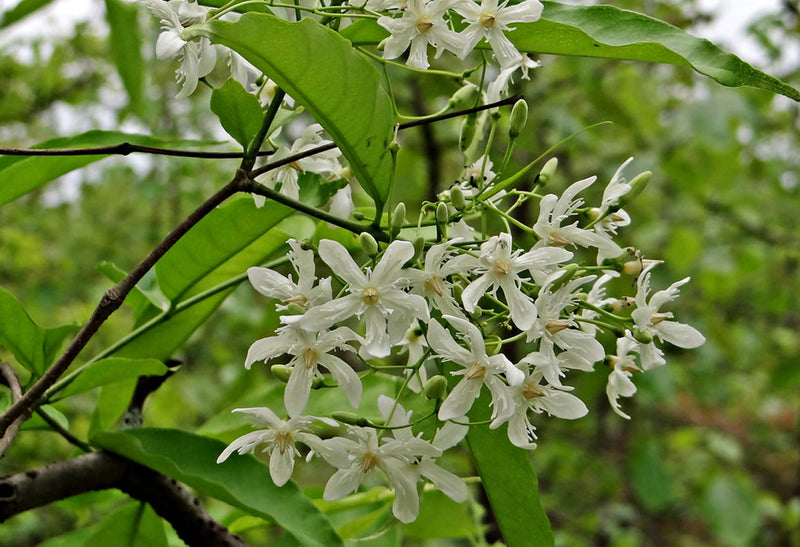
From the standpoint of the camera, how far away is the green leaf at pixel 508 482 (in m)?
0.68

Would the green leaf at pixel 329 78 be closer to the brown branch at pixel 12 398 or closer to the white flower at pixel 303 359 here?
the white flower at pixel 303 359

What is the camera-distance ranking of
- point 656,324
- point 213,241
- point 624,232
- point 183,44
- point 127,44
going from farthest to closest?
point 624,232 → point 127,44 → point 213,241 → point 656,324 → point 183,44

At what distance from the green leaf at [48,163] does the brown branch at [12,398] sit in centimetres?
19

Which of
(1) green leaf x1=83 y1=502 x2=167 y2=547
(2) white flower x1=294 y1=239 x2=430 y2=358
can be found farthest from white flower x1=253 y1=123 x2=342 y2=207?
(1) green leaf x1=83 y1=502 x2=167 y2=547

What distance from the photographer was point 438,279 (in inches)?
23.2

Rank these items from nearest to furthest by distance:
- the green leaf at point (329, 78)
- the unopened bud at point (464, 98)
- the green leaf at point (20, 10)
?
the green leaf at point (329, 78)
the unopened bud at point (464, 98)
the green leaf at point (20, 10)

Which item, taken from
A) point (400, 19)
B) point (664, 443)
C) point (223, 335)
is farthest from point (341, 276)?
point (664, 443)

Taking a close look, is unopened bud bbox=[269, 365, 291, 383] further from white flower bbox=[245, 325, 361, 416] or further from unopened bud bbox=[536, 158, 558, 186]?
unopened bud bbox=[536, 158, 558, 186]

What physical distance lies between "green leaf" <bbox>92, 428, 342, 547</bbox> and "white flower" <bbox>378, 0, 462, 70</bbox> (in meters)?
0.39

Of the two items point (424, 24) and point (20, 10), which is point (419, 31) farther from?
point (20, 10)

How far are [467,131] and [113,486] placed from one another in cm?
46

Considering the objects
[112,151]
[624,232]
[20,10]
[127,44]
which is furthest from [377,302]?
[624,232]

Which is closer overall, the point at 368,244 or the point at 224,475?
the point at 368,244

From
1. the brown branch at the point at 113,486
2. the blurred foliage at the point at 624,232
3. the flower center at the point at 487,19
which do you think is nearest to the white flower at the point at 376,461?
the brown branch at the point at 113,486
